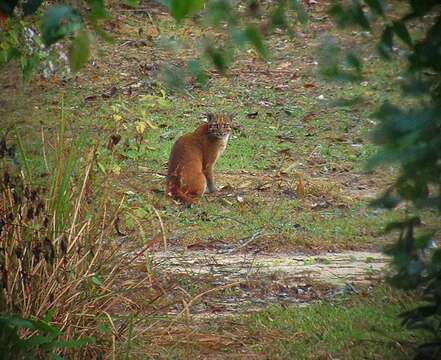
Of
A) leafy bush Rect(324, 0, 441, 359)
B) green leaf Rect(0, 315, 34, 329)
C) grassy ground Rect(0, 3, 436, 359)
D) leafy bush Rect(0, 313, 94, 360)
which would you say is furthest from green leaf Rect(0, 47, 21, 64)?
leafy bush Rect(324, 0, 441, 359)

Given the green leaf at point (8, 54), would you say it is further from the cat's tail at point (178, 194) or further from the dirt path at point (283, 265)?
the cat's tail at point (178, 194)

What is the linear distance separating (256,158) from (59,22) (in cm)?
918

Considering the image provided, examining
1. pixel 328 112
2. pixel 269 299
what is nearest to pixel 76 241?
pixel 269 299

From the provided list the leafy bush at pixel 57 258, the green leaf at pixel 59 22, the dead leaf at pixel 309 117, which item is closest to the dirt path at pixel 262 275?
the leafy bush at pixel 57 258

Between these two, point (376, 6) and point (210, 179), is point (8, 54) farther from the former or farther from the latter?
point (210, 179)

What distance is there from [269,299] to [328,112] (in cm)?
703

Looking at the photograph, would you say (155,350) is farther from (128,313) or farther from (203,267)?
(203,267)

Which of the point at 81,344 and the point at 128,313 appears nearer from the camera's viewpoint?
the point at 81,344

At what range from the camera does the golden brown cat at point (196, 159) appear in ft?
32.9

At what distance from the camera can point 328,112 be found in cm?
1362

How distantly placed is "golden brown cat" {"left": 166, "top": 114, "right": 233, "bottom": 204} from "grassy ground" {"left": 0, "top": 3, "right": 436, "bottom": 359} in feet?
0.55

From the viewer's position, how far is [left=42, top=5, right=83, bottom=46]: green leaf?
2.52 meters

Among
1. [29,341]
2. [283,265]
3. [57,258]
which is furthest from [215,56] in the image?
[283,265]

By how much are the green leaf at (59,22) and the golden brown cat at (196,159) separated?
7.27 m
